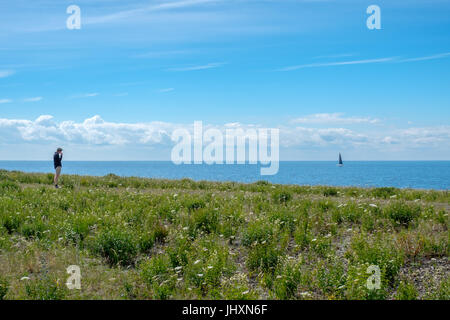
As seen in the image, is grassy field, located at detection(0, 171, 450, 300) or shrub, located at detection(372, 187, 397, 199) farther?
shrub, located at detection(372, 187, 397, 199)

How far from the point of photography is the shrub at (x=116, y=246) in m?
8.51

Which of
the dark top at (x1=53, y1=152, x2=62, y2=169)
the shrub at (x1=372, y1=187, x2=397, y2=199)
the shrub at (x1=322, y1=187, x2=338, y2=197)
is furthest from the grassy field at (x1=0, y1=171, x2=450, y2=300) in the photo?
the dark top at (x1=53, y1=152, x2=62, y2=169)

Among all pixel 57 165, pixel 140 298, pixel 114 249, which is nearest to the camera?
pixel 140 298

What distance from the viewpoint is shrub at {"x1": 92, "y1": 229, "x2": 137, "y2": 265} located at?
8.51 meters

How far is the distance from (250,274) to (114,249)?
132 inches

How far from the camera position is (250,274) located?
7562 millimetres

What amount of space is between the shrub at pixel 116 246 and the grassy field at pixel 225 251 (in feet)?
0.08

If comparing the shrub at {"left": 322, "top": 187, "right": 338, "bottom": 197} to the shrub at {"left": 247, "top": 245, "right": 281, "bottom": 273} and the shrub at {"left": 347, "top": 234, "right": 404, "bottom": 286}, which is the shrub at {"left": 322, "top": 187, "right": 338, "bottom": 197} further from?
the shrub at {"left": 247, "top": 245, "right": 281, "bottom": 273}

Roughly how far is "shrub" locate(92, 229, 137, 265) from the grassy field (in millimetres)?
24

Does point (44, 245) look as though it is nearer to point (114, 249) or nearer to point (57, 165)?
point (114, 249)

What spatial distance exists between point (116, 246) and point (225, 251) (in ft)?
8.50

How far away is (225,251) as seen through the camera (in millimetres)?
8250

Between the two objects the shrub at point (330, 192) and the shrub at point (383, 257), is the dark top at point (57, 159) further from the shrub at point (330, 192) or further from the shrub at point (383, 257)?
the shrub at point (383, 257)
